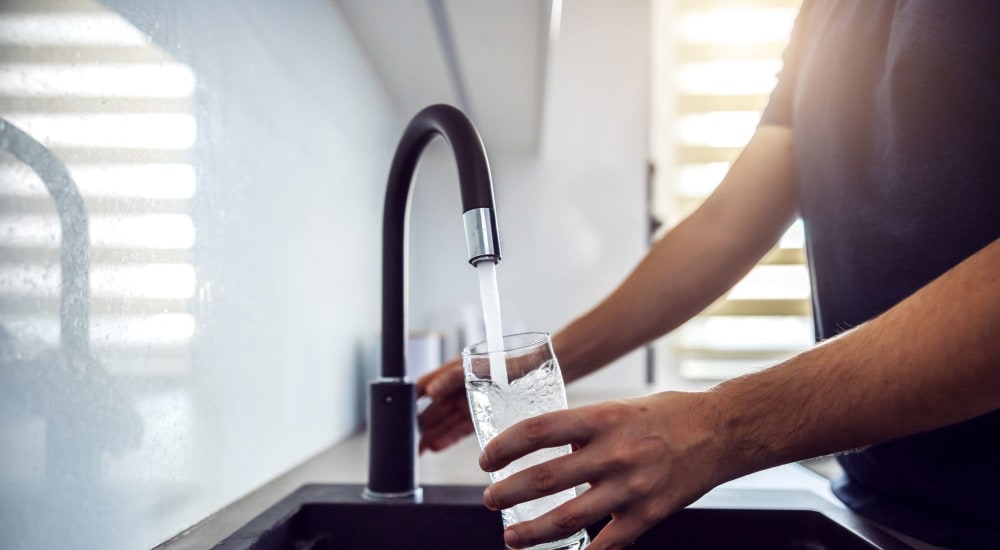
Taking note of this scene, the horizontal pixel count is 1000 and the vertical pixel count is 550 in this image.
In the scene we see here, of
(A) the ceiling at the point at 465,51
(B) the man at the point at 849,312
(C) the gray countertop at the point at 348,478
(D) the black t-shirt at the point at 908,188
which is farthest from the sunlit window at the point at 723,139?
(D) the black t-shirt at the point at 908,188

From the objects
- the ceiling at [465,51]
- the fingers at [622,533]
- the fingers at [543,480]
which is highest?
the ceiling at [465,51]

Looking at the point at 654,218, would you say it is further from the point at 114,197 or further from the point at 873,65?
the point at 114,197

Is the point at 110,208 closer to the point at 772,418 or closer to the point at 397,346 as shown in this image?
the point at 397,346

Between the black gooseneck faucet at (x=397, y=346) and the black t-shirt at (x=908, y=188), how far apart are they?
491mm

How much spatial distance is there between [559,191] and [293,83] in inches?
50.8

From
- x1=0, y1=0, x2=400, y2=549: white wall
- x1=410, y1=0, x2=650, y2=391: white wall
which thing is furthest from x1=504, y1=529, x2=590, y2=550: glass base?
x1=410, y1=0, x2=650, y2=391: white wall

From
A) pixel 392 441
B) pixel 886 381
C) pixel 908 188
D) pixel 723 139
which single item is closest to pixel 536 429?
pixel 886 381

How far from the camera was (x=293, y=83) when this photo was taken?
0.99m

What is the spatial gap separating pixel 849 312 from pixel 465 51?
86 cm

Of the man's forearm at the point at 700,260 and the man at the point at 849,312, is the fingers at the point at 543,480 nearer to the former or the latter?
the man at the point at 849,312

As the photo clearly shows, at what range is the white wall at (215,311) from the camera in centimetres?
46

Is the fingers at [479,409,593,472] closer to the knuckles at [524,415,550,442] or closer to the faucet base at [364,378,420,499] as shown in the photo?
the knuckles at [524,415,550,442]

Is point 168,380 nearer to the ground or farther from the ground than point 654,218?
nearer to the ground

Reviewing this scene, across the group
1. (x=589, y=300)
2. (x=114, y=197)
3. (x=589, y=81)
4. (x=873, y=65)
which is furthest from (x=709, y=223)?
(x=589, y=81)
